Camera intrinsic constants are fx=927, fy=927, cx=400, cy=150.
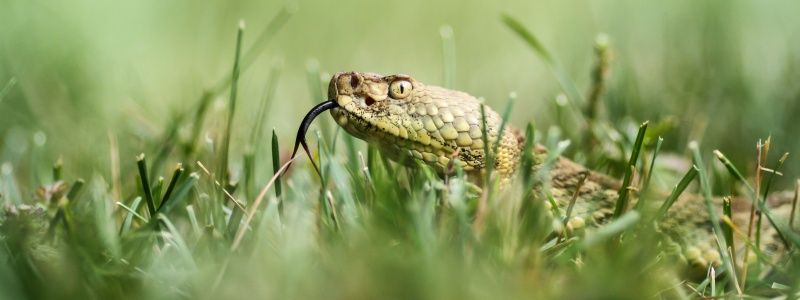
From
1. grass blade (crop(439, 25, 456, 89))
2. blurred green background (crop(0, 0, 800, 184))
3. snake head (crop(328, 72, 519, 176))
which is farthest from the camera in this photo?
blurred green background (crop(0, 0, 800, 184))

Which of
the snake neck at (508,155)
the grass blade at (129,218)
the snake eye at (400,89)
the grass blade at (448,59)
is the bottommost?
the grass blade at (129,218)

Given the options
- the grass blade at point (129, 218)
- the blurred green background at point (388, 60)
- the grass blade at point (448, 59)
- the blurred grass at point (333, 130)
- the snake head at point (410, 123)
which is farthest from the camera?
the blurred green background at point (388, 60)

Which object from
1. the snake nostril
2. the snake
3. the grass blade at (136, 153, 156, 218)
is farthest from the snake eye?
the grass blade at (136, 153, 156, 218)

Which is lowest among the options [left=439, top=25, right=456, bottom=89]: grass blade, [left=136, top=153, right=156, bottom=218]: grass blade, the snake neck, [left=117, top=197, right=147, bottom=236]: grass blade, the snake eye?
[left=117, top=197, right=147, bottom=236]: grass blade

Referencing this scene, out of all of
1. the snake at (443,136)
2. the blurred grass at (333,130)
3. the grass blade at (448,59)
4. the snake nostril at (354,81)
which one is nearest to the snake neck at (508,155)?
the snake at (443,136)

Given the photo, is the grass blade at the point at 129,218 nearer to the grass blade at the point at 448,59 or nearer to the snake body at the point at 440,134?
the snake body at the point at 440,134

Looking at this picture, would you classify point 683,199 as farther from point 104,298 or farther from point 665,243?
point 104,298

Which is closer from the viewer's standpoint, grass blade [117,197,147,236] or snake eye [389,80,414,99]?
grass blade [117,197,147,236]

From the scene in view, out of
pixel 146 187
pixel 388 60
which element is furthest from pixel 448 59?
pixel 388 60

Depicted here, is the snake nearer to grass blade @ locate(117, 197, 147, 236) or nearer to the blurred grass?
the blurred grass

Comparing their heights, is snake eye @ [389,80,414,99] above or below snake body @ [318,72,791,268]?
above
